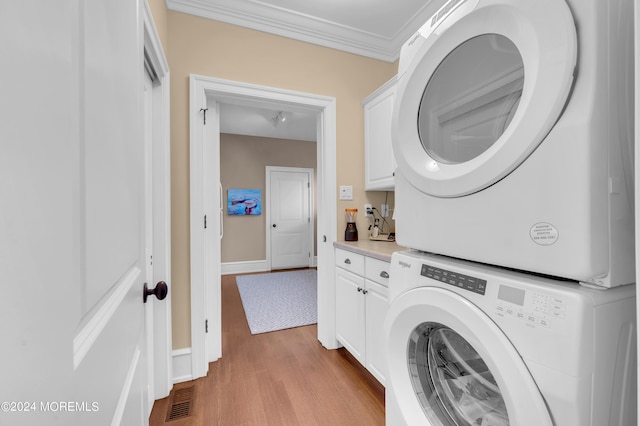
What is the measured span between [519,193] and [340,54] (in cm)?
218

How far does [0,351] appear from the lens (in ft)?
0.62

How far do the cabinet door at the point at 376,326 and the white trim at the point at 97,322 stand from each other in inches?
51.9

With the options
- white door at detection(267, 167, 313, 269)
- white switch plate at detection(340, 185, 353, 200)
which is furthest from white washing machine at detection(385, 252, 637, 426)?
white door at detection(267, 167, 313, 269)

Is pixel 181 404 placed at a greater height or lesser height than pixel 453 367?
lesser

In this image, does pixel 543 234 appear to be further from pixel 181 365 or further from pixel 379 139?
pixel 181 365

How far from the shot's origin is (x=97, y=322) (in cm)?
40

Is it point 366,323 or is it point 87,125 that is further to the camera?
point 366,323

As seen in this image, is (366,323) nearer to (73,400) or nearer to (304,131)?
(73,400)

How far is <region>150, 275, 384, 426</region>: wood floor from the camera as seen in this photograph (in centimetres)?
150

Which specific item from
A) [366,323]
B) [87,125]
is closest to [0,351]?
[87,125]

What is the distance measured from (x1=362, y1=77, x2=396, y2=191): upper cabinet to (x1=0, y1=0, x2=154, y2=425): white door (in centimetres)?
177

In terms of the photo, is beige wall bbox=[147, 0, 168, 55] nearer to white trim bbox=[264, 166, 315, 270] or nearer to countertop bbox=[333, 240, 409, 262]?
countertop bbox=[333, 240, 409, 262]

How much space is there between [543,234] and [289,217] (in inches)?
197
